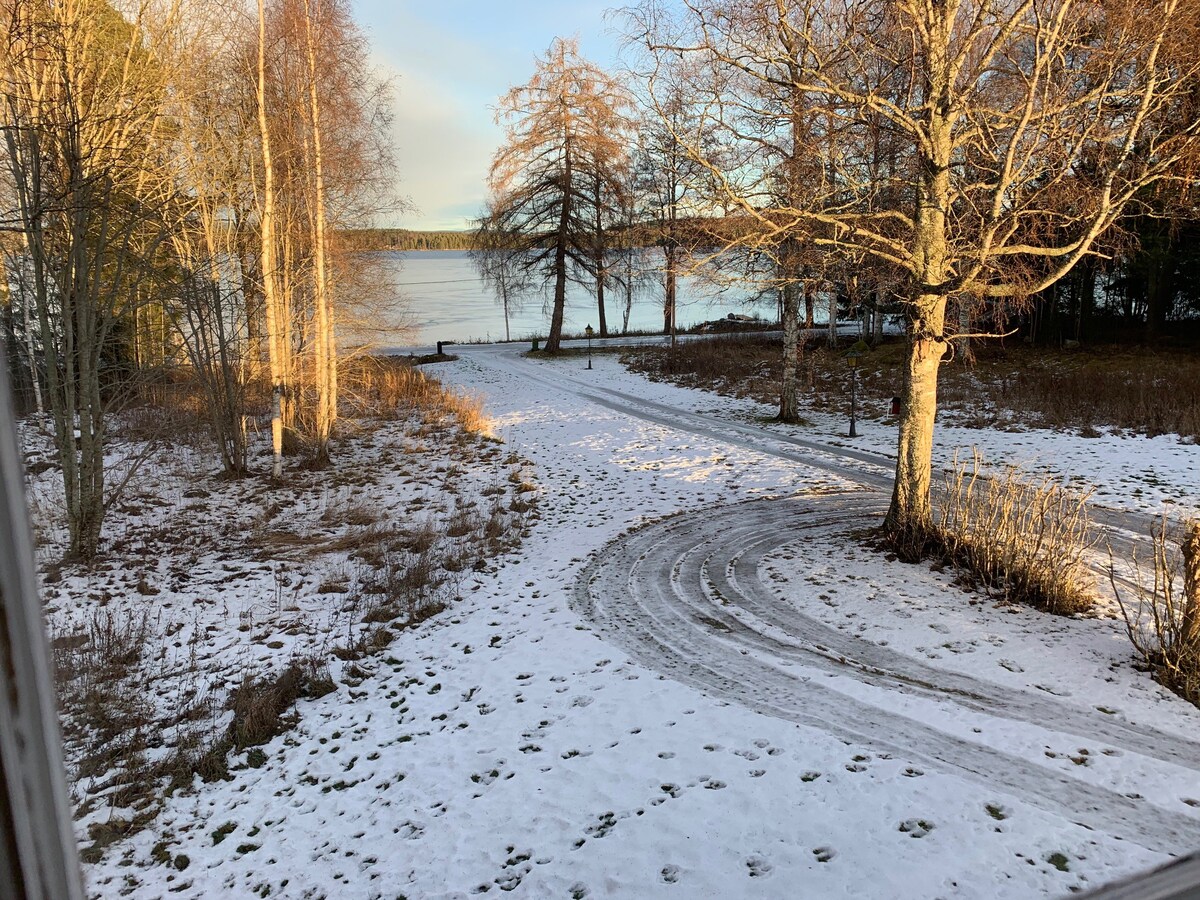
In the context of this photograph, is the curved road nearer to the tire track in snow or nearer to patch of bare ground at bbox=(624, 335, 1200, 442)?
the tire track in snow

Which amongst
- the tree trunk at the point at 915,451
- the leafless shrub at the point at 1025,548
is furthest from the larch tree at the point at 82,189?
the leafless shrub at the point at 1025,548

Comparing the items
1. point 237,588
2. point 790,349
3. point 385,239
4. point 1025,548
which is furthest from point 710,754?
point 385,239

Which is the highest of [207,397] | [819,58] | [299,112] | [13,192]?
[299,112]

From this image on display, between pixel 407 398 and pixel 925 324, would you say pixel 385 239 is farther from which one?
pixel 925 324

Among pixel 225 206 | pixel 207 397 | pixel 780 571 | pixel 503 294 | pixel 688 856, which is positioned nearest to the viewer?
pixel 688 856

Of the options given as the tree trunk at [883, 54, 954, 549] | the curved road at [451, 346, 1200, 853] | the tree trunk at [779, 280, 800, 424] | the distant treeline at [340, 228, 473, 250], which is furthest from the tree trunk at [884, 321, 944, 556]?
the distant treeline at [340, 228, 473, 250]

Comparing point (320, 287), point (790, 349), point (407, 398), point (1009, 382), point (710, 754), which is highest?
point (320, 287)

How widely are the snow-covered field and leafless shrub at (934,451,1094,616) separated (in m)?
0.31

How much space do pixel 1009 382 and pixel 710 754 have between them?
55.4 ft

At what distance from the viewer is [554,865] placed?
11.6ft

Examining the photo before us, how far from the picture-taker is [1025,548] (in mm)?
6297

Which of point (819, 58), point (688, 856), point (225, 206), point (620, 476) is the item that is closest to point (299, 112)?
point (225, 206)

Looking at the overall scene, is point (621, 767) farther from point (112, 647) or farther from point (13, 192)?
point (13, 192)

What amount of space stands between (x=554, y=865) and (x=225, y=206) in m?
12.7
